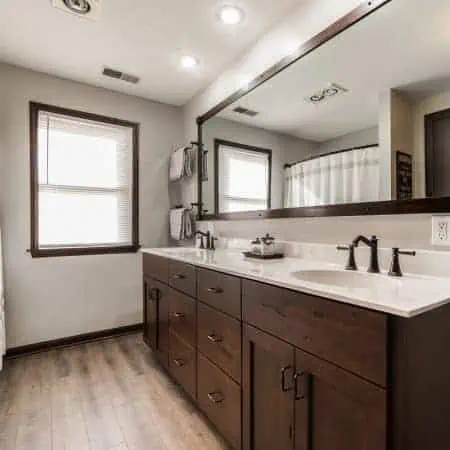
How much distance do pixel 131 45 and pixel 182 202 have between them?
149 centimetres

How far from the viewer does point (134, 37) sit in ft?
6.62

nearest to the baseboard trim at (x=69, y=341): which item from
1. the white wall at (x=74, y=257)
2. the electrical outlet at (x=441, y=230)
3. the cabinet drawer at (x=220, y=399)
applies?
the white wall at (x=74, y=257)

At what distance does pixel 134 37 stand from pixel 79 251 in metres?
1.80

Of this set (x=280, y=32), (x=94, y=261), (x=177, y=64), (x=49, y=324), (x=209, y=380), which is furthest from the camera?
(x=94, y=261)

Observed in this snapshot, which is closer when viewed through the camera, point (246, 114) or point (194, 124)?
point (246, 114)

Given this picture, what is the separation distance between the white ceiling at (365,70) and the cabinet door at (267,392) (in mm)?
1148

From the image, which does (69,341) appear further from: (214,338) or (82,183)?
(214,338)

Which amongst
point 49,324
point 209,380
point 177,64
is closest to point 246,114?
point 177,64

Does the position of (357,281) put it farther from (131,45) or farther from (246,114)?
(131,45)

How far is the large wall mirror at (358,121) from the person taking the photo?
1191 mm

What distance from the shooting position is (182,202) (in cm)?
314

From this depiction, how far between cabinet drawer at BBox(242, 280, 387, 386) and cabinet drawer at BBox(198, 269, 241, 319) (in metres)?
0.10

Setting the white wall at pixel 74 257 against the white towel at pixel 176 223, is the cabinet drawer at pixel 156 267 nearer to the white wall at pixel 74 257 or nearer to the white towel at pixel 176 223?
the white towel at pixel 176 223

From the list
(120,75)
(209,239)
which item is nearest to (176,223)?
(209,239)
